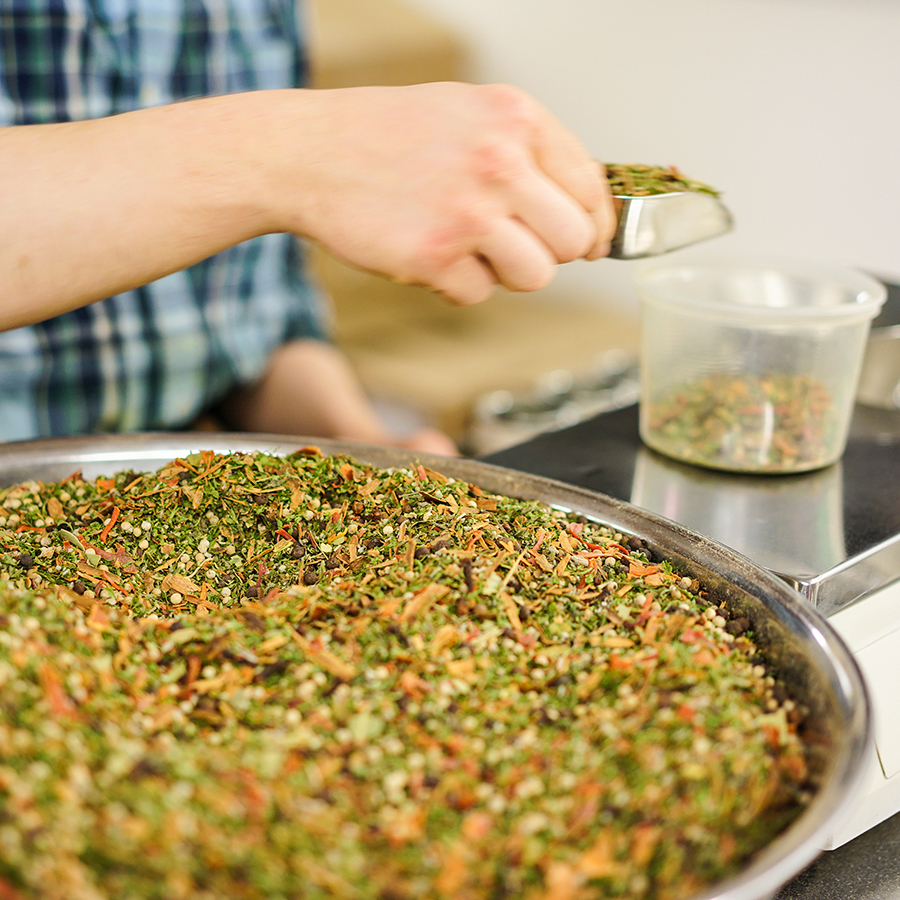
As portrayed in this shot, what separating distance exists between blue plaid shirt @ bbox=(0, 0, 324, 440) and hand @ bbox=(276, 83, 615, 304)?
70 cm

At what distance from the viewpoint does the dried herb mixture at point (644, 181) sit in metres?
0.84

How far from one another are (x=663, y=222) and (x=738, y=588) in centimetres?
36

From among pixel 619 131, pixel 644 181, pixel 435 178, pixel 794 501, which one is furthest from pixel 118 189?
pixel 619 131

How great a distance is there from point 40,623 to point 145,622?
0.08 metres

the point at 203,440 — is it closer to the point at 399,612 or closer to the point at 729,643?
the point at 399,612

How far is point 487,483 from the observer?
0.87m

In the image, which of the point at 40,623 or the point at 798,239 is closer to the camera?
the point at 40,623

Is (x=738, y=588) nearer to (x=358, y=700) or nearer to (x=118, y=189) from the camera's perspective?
(x=358, y=700)

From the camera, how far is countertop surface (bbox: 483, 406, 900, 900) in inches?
28.1

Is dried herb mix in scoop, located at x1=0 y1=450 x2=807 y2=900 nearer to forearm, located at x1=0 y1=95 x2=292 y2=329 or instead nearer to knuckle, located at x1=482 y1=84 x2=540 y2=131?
forearm, located at x1=0 y1=95 x2=292 y2=329

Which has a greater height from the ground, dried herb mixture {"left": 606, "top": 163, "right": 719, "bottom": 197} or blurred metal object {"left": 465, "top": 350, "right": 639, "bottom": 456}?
dried herb mixture {"left": 606, "top": 163, "right": 719, "bottom": 197}

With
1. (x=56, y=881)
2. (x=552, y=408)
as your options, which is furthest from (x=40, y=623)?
(x=552, y=408)

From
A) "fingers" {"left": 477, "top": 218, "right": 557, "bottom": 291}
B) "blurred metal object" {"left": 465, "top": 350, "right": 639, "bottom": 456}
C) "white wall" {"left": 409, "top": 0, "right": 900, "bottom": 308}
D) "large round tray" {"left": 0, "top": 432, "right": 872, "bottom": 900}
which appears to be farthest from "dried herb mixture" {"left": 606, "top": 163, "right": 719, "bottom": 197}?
"white wall" {"left": 409, "top": 0, "right": 900, "bottom": 308}

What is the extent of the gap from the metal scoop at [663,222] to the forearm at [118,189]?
1.05 ft
